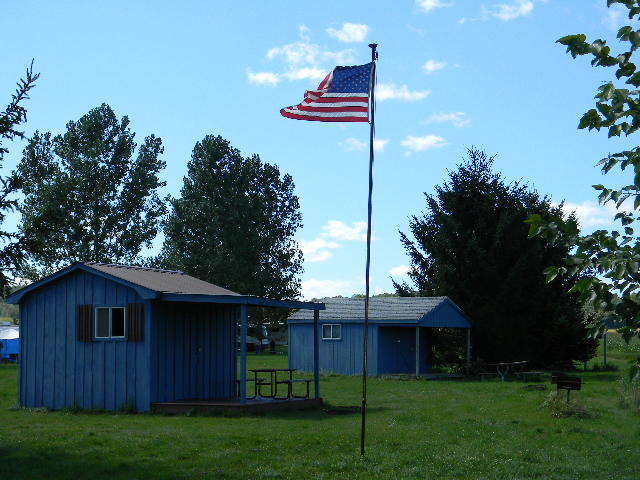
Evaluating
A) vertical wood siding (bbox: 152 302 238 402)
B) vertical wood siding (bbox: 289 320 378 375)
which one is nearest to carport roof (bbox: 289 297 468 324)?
vertical wood siding (bbox: 289 320 378 375)

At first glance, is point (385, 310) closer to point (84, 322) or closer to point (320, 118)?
point (84, 322)

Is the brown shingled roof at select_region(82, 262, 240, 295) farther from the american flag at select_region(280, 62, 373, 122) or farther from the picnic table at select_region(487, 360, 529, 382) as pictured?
the picnic table at select_region(487, 360, 529, 382)

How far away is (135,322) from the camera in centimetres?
1934

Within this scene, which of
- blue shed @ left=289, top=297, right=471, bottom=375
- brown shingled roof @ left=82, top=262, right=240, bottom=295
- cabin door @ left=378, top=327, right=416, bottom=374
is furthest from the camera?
cabin door @ left=378, top=327, right=416, bottom=374

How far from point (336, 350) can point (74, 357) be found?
16.4 m

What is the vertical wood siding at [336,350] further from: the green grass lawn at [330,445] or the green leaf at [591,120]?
the green leaf at [591,120]

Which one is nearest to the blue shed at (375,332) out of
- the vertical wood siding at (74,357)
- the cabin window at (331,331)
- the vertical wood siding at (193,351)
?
the cabin window at (331,331)

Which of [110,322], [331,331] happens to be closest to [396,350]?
[331,331]

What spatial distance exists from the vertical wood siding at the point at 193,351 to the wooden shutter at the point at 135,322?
0.32 m

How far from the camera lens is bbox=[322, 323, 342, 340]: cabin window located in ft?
115

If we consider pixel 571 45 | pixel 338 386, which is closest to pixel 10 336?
pixel 338 386

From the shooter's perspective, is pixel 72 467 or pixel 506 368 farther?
pixel 506 368

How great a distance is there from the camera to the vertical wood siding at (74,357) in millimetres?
19469

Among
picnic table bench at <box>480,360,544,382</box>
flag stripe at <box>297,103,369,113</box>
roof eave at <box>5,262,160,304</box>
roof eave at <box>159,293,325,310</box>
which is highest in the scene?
flag stripe at <box>297,103,369,113</box>
